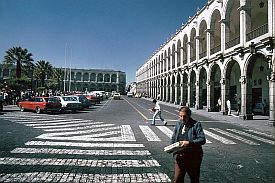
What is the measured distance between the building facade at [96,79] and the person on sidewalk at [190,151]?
122351mm

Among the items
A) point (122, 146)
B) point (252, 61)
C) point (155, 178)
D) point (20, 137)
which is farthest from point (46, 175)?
point (252, 61)

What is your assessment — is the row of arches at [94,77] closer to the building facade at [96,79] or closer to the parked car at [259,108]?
the building facade at [96,79]

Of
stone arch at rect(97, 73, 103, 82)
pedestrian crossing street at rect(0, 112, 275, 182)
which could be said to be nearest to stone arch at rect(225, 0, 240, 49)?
pedestrian crossing street at rect(0, 112, 275, 182)

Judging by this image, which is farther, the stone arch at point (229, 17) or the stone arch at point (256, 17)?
the stone arch at point (229, 17)

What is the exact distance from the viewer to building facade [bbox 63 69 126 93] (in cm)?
12619

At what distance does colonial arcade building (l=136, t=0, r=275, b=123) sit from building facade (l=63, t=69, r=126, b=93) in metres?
83.2

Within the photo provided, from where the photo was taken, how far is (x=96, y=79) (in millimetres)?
129625

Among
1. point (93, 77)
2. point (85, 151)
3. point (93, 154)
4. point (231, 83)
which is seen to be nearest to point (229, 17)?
point (231, 83)

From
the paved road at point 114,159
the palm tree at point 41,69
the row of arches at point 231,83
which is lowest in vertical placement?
the paved road at point 114,159

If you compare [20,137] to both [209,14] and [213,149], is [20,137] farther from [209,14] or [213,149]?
[209,14]

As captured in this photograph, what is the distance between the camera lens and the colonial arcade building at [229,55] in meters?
19.1

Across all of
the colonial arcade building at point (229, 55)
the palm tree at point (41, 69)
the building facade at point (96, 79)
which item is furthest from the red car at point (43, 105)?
the building facade at point (96, 79)

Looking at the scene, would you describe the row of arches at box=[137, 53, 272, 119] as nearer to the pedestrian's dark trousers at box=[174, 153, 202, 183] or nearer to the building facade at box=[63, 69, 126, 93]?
the pedestrian's dark trousers at box=[174, 153, 202, 183]

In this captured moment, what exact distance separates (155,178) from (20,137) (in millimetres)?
7095
